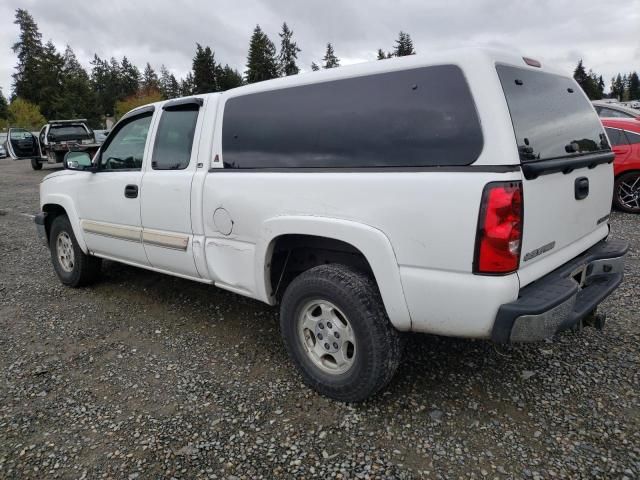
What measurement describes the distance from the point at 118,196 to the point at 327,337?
93.5 inches

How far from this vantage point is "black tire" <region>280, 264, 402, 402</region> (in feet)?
8.09

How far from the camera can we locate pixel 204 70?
59.7 meters

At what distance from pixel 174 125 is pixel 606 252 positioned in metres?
3.19

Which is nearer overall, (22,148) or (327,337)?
(327,337)

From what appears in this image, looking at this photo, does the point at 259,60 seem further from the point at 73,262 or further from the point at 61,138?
the point at 73,262

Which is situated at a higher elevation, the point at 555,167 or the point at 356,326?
the point at 555,167

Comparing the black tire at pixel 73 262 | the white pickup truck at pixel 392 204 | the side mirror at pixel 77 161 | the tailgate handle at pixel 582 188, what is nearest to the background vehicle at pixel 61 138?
the black tire at pixel 73 262

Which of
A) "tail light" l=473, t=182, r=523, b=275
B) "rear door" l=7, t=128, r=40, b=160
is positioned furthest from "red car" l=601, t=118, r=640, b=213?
"rear door" l=7, t=128, r=40, b=160

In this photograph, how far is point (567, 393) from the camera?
2.76 m

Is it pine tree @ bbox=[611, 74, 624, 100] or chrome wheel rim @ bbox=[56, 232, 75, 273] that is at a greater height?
pine tree @ bbox=[611, 74, 624, 100]

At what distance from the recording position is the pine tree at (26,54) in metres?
65.9

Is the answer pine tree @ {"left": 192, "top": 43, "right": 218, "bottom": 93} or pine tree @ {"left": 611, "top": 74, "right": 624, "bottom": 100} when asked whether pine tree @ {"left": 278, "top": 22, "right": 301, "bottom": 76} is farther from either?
pine tree @ {"left": 611, "top": 74, "right": 624, "bottom": 100}

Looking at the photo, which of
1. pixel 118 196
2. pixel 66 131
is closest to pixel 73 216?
pixel 118 196

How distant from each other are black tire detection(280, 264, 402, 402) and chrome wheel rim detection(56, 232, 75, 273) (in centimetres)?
318
